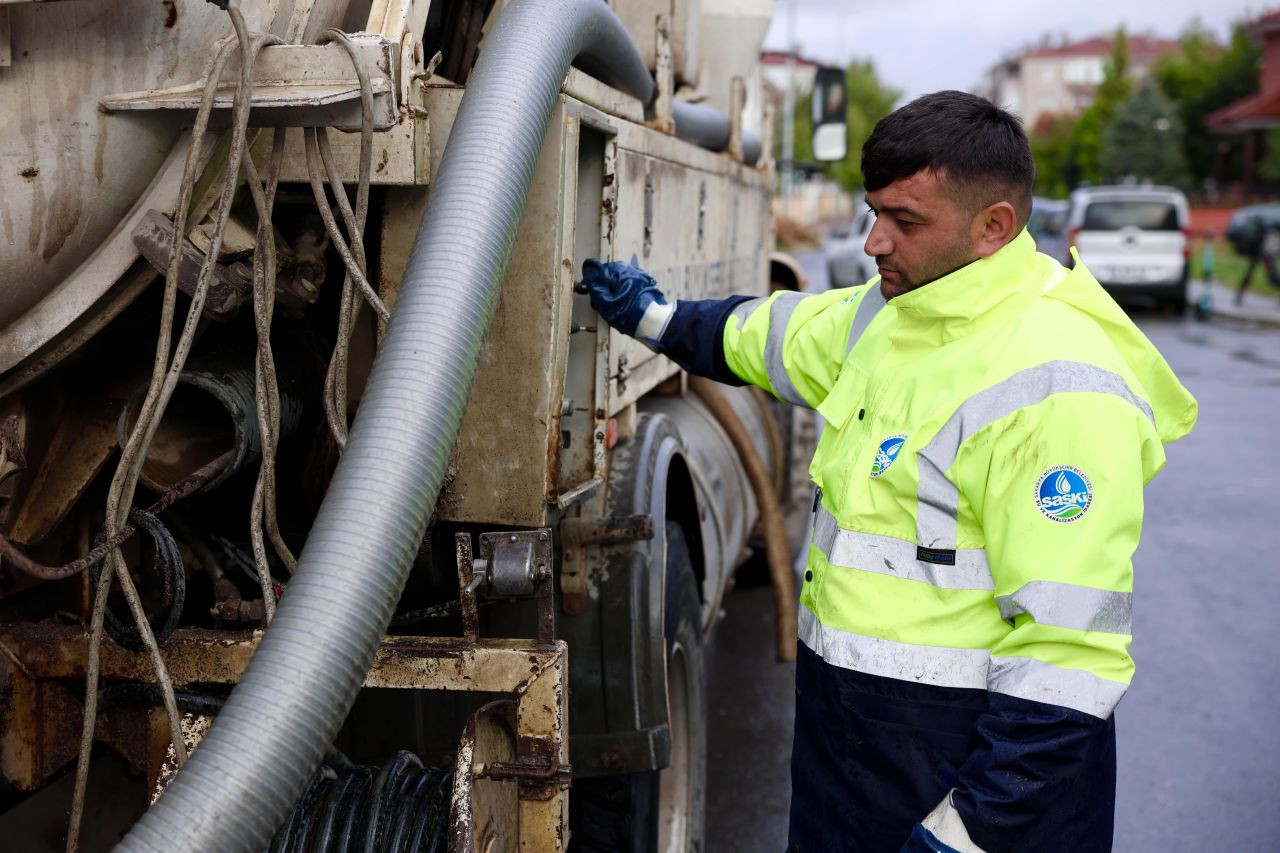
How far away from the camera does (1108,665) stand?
1.80 m

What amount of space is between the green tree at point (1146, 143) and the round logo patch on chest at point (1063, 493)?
42.5m

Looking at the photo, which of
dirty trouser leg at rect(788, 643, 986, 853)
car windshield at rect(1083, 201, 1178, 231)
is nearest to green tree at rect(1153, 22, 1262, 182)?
car windshield at rect(1083, 201, 1178, 231)

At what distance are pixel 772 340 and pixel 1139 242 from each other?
54.7 ft

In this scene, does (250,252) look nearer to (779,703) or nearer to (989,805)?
(989,805)

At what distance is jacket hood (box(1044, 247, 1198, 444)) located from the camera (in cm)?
212

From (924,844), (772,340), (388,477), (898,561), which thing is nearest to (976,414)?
(898,561)

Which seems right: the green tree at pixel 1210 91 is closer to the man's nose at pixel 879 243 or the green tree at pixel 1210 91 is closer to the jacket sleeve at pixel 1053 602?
the man's nose at pixel 879 243

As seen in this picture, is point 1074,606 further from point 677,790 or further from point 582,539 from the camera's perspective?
point 677,790

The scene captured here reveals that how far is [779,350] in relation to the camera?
2.67 metres

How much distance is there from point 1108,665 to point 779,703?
3.38 metres

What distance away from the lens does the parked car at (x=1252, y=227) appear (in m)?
21.9

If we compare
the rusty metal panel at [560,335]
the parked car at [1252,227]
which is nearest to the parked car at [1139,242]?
the parked car at [1252,227]

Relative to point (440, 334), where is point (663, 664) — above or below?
below

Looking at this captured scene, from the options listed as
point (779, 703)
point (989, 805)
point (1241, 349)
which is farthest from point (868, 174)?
point (1241, 349)
